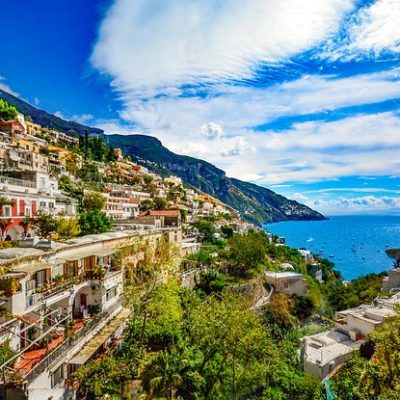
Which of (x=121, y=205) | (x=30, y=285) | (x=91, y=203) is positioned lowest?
(x=30, y=285)

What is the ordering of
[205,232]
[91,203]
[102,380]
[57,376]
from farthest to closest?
[205,232] < [91,203] < [102,380] < [57,376]

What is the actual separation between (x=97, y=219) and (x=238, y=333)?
21388mm

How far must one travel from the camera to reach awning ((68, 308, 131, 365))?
574 inches

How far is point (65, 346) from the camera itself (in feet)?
46.3

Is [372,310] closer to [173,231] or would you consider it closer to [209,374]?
[209,374]

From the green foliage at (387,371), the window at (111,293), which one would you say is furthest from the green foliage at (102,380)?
the green foliage at (387,371)

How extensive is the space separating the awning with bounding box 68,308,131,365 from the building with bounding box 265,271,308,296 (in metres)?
22.9

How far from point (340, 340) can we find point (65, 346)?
2115cm

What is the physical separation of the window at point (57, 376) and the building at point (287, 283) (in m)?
30.5

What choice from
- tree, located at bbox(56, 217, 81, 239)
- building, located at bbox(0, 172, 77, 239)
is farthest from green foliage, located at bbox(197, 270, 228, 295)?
→ building, located at bbox(0, 172, 77, 239)

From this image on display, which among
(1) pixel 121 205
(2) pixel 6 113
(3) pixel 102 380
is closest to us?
(3) pixel 102 380

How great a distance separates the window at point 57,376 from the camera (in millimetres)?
12902

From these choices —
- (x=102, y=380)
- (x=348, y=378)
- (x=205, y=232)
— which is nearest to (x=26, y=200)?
(x=102, y=380)

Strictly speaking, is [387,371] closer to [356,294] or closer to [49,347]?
[49,347]
